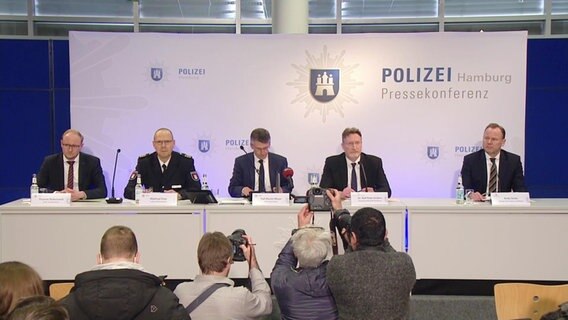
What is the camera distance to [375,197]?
390cm

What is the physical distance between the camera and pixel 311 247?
238cm

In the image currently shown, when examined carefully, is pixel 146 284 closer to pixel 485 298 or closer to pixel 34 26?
pixel 485 298

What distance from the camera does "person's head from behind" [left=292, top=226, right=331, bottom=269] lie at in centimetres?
237

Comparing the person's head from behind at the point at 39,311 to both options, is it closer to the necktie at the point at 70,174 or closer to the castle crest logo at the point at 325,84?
the necktie at the point at 70,174

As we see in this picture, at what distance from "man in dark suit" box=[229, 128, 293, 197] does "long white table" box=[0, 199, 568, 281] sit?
38.4 inches

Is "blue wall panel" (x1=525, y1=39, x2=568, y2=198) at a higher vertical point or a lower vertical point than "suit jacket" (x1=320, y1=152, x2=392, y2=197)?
higher

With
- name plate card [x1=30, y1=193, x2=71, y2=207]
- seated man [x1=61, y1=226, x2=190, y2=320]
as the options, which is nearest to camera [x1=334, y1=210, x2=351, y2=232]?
seated man [x1=61, y1=226, x2=190, y2=320]

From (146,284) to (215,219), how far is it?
1.81 meters

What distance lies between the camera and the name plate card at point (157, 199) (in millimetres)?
3826

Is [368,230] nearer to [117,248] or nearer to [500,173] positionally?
[117,248]

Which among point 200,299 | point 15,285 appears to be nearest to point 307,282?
point 200,299

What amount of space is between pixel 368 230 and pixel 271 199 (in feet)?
5.42

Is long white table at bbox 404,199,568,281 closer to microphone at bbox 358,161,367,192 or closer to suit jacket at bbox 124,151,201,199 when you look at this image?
microphone at bbox 358,161,367,192

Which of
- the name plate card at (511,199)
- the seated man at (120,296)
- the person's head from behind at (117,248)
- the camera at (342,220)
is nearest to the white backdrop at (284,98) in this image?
the name plate card at (511,199)
